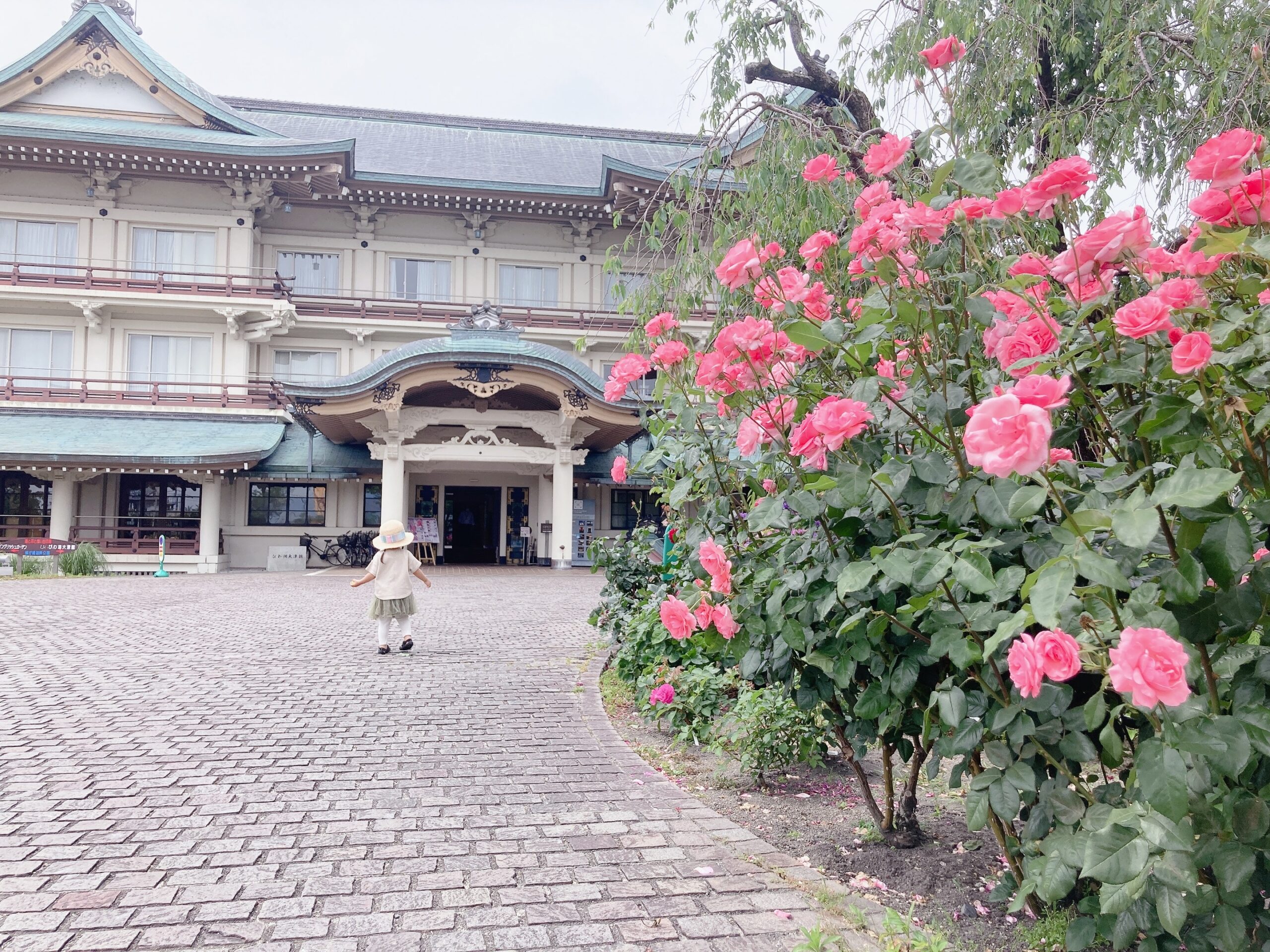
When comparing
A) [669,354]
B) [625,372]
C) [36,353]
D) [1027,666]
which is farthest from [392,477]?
[1027,666]

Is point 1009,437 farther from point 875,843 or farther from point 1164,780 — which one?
point 875,843

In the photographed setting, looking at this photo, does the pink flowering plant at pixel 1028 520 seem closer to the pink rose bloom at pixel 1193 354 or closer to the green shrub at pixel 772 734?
the pink rose bloom at pixel 1193 354

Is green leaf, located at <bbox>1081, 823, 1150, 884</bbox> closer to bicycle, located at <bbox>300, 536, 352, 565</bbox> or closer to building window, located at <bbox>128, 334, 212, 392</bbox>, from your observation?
bicycle, located at <bbox>300, 536, 352, 565</bbox>

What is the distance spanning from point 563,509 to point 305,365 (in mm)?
9149

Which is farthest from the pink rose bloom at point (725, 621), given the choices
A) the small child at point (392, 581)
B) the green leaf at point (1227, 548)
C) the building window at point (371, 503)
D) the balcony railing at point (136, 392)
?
the building window at point (371, 503)

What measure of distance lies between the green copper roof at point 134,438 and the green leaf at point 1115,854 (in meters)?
19.6

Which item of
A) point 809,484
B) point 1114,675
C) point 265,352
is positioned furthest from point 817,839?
point 265,352

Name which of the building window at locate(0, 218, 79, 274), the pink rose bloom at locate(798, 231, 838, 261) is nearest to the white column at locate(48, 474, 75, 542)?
the building window at locate(0, 218, 79, 274)

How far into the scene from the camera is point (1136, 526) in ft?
4.87

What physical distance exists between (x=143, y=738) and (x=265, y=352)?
1985 centimetres

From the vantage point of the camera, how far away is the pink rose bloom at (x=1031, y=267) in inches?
81.4

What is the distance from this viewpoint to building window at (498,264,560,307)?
2409 centimetres

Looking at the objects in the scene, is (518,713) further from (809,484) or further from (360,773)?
(809,484)

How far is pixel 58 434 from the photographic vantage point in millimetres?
18953
